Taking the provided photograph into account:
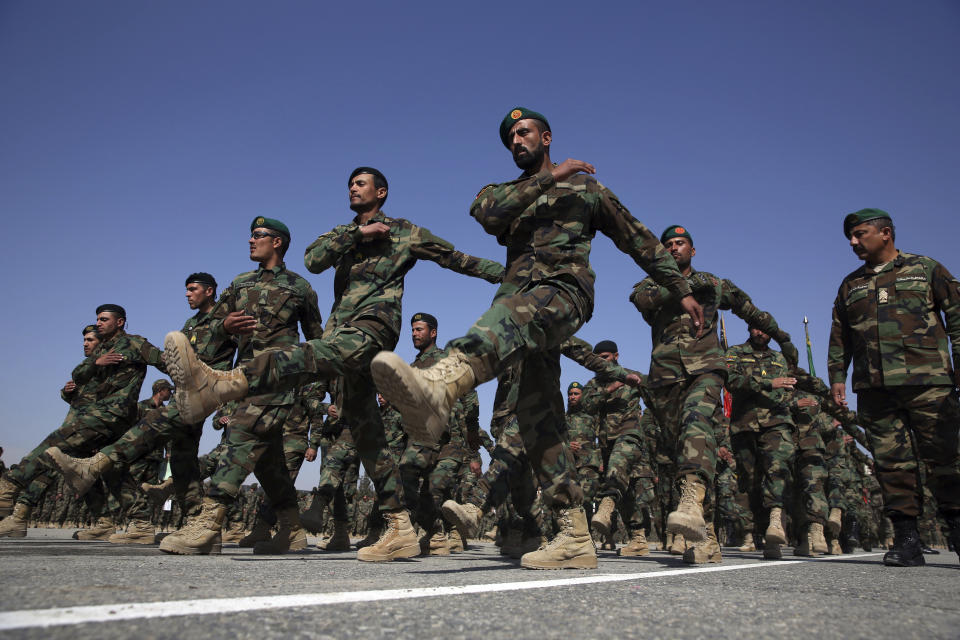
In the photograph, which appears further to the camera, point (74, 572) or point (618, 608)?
point (74, 572)

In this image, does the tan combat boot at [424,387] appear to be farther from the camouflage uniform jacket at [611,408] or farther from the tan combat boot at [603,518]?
the camouflage uniform jacket at [611,408]

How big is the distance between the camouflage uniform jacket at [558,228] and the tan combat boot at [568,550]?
3.53 feet

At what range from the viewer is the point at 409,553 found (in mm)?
3928

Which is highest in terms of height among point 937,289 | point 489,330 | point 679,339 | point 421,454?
point 937,289

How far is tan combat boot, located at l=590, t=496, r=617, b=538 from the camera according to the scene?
585 cm

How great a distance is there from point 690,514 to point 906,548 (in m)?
1.95

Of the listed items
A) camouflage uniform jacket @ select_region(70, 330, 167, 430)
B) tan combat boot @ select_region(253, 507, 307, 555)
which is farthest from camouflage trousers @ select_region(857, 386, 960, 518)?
camouflage uniform jacket @ select_region(70, 330, 167, 430)

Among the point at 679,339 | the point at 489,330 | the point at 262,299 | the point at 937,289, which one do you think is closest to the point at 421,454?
the point at 262,299

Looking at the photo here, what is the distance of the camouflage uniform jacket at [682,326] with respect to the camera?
475 centimetres

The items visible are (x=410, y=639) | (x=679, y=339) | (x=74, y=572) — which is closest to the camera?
(x=410, y=639)

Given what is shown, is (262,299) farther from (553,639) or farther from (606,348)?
(606,348)

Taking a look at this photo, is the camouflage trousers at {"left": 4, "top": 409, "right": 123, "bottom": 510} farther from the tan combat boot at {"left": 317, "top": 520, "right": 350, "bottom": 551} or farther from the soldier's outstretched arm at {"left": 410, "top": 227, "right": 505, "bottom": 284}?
the soldier's outstretched arm at {"left": 410, "top": 227, "right": 505, "bottom": 284}

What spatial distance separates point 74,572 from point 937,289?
19.1 feet

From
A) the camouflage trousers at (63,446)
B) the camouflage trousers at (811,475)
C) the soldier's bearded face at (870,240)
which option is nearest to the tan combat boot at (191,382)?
the soldier's bearded face at (870,240)
